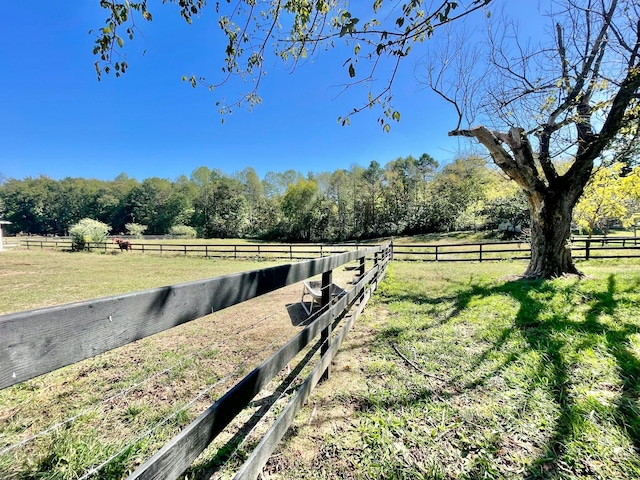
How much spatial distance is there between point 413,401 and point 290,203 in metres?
39.7

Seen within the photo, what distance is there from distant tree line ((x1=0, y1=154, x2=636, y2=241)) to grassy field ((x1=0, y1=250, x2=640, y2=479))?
773 inches

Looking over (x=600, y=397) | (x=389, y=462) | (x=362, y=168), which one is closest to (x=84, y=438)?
(x=389, y=462)

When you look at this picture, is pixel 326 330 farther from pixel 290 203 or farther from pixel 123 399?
pixel 290 203

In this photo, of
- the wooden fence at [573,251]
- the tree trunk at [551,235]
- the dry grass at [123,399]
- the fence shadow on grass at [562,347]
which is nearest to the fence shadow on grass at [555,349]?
the fence shadow on grass at [562,347]

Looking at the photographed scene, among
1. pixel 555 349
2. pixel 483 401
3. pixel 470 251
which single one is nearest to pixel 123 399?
pixel 483 401

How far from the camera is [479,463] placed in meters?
1.70

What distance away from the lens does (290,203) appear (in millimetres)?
41094

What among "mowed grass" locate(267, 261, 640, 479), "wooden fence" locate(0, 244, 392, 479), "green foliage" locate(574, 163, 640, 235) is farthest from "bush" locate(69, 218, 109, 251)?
"green foliage" locate(574, 163, 640, 235)

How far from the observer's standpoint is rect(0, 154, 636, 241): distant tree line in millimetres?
34781

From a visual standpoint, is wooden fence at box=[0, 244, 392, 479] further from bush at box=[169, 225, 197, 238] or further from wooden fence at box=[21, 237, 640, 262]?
bush at box=[169, 225, 197, 238]

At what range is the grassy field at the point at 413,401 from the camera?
173cm

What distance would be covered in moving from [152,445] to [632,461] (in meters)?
2.97

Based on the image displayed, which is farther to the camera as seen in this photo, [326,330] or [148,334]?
[326,330]

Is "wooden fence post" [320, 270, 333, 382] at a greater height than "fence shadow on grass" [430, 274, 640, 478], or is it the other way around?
"wooden fence post" [320, 270, 333, 382]
